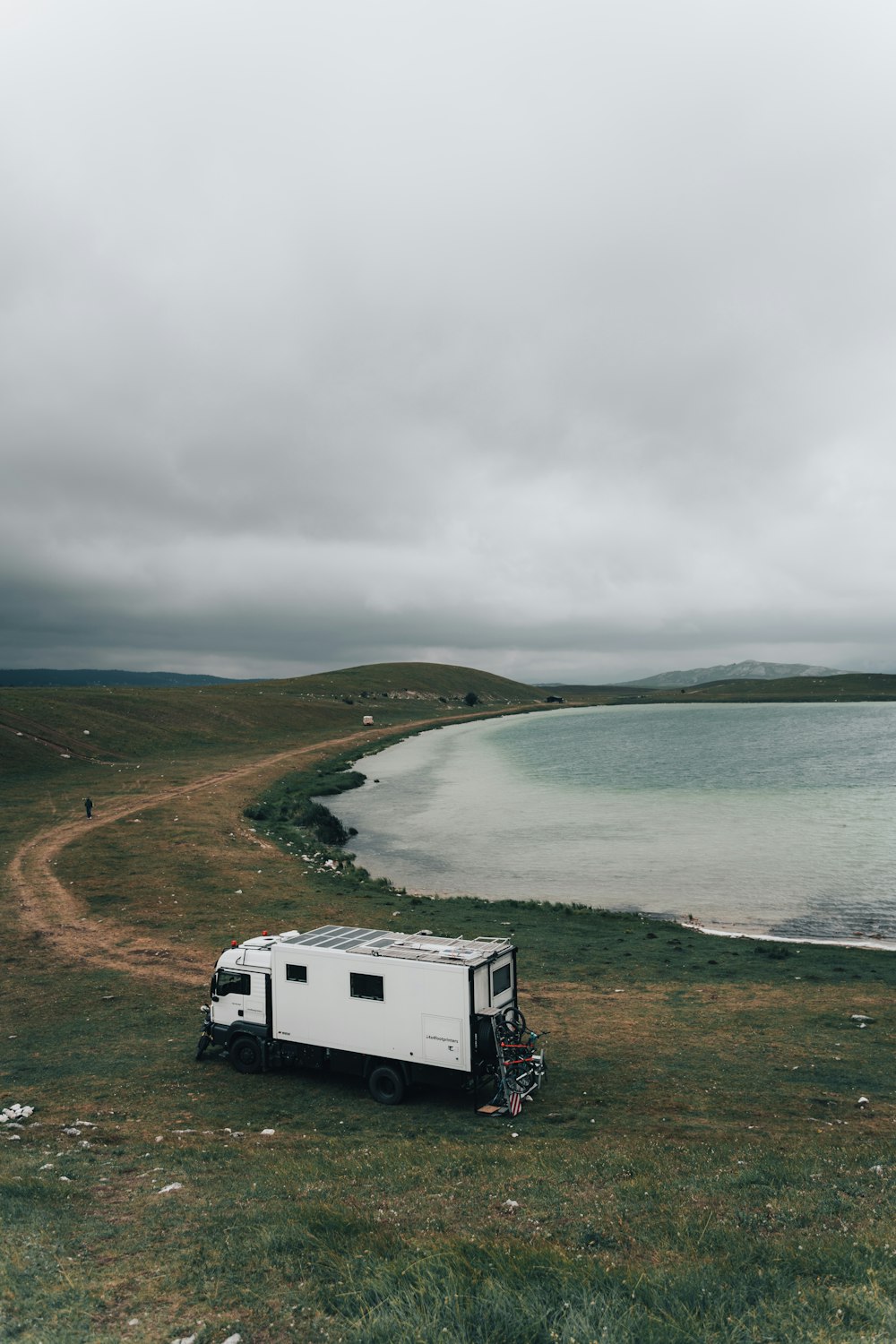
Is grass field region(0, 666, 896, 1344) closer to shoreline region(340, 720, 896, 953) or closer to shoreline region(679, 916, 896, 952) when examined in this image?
shoreline region(679, 916, 896, 952)

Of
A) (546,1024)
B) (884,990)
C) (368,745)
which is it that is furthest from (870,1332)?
(368,745)

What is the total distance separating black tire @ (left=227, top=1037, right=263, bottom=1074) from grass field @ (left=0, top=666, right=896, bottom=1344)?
454mm

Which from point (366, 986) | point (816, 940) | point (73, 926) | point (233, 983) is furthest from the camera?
point (816, 940)

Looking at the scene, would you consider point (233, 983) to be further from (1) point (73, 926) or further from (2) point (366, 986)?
(1) point (73, 926)

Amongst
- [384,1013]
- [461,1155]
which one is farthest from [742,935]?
[461,1155]

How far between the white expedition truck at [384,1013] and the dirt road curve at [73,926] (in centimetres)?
862

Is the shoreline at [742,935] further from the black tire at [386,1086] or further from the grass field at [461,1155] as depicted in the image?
the black tire at [386,1086]

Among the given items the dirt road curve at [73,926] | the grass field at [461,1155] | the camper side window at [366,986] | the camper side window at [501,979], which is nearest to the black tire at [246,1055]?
the grass field at [461,1155]

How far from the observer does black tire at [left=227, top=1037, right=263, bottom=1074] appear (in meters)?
22.5

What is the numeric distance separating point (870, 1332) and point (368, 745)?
130 meters

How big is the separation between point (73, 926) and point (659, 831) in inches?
1790

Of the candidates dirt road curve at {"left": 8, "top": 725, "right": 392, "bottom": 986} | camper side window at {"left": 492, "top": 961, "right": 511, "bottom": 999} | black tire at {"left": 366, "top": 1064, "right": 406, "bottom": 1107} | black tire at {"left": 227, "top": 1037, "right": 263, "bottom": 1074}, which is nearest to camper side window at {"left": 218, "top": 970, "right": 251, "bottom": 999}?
black tire at {"left": 227, "top": 1037, "right": 263, "bottom": 1074}

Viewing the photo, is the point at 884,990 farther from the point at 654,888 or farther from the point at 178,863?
the point at 178,863

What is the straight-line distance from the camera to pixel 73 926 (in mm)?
37188
